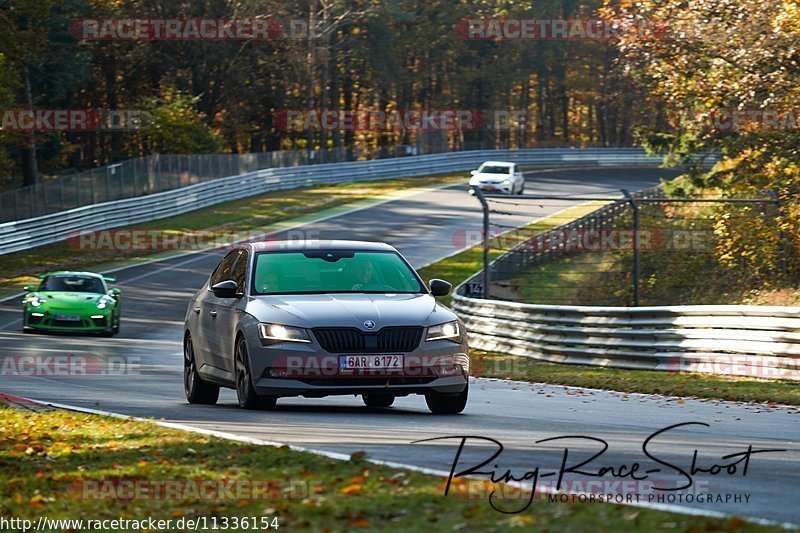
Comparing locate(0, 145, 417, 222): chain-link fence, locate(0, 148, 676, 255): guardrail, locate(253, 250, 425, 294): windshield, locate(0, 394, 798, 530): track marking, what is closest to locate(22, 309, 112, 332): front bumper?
locate(0, 394, 798, 530): track marking

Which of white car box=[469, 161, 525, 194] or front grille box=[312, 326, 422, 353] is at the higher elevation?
front grille box=[312, 326, 422, 353]

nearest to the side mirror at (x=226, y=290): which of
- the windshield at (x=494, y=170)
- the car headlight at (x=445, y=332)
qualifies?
the car headlight at (x=445, y=332)

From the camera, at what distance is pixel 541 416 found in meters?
12.5

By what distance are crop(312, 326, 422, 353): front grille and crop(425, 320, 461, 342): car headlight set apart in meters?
0.28

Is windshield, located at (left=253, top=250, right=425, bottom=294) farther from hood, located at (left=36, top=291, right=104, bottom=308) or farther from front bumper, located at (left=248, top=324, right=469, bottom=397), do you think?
hood, located at (left=36, top=291, right=104, bottom=308)

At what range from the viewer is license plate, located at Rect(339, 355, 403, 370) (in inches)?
467

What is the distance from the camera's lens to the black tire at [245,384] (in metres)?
12.3

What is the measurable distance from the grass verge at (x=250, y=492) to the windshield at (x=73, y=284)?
17.6 metres

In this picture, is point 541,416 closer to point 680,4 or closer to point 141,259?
point 680,4

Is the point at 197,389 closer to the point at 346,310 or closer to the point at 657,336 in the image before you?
the point at 346,310

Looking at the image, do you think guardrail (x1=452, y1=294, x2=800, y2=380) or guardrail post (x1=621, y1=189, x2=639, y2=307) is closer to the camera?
guardrail (x1=452, y1=294, x2=800, y2=380)

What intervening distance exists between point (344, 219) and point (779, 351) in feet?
117

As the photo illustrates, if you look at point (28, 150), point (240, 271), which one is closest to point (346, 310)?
point (240, 271)

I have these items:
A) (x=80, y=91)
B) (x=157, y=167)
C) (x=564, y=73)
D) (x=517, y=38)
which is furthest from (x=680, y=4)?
(x=564, y=73)
